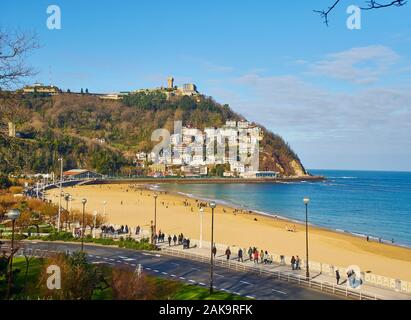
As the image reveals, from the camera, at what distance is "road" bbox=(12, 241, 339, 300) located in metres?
19.4

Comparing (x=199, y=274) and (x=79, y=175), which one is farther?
(x=79, y=175)

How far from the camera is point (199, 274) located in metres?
22.9

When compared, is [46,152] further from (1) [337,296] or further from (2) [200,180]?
(1) [337,296]

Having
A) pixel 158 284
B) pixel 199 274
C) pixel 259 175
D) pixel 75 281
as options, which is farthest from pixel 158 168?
pixel 75 281

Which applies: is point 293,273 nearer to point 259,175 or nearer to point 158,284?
point 158,284

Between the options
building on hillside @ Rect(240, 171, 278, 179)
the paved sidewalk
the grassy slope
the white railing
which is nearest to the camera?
the grassy slope

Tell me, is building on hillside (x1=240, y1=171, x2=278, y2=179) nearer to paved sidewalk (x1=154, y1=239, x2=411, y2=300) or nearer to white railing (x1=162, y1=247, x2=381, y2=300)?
paved sidewalk (x1=154, y1=239, x2=411, y2=300)

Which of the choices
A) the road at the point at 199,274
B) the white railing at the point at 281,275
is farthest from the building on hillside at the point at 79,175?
the white railing at the point at 281,275

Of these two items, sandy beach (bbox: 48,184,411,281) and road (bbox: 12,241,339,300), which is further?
sandy beach (bbox: 48,184,411,281)

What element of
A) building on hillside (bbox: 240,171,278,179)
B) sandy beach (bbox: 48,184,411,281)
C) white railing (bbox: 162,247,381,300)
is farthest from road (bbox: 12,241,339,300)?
building on hillside (bbox: 240,171,278,179)

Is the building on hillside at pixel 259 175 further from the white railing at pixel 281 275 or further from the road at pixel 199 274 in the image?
the white railing at pixel 281 275

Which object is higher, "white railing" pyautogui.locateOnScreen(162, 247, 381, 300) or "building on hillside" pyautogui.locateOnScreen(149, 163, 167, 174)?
"building on hillside" pyautogui.locateOnScreen(149, 163, 167, 174)

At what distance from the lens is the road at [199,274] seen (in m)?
19.4
